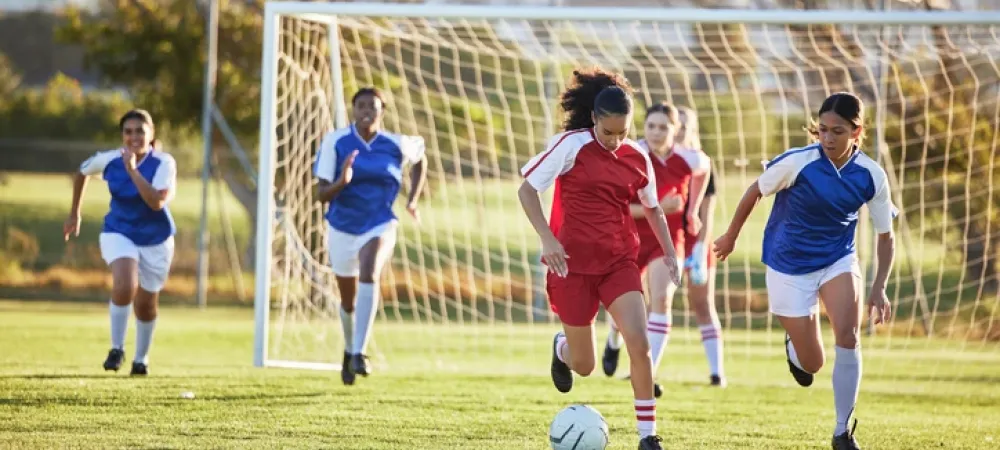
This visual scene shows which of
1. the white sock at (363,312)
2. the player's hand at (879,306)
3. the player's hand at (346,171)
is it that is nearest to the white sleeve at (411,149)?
the player's hand at (346,171)

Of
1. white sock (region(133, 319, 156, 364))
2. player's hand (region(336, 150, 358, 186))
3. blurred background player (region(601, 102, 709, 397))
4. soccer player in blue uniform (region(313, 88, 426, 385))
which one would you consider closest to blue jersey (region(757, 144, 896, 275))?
blurred background player (region(601, 102, 709, 397))

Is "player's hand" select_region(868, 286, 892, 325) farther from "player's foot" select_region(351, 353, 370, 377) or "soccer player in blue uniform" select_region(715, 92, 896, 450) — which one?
"player's foot" select_region(351, 353, 370, 377)

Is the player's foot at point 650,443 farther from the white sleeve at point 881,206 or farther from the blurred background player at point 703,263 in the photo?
the blurred background player at point 703,263

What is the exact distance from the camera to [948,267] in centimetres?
1427

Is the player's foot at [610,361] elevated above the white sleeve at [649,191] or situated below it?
below

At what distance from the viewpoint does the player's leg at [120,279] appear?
9.14 metres

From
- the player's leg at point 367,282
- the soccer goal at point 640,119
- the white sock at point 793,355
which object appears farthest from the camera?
the soccer goal at point 640,119

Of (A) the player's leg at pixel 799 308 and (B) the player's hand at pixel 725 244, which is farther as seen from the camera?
(A) the player's leg at pixel 799 308

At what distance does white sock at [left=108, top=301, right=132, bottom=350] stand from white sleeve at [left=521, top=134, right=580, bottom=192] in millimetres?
4031

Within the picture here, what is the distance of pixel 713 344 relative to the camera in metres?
10.4

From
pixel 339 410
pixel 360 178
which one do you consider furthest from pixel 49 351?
pixel 339 410

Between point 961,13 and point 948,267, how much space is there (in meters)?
5.14

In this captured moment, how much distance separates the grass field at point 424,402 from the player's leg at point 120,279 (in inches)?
7.7


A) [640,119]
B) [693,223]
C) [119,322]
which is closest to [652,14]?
[693,223]
